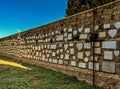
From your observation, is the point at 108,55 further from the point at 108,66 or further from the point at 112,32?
the point at 112,32

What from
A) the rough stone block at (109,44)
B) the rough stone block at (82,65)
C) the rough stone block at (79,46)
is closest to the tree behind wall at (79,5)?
the rough stone block at (79,46)

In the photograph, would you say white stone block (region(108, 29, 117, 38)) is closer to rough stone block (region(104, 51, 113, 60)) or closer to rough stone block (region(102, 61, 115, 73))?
rough stone block (region(104, 51, 113, 60))

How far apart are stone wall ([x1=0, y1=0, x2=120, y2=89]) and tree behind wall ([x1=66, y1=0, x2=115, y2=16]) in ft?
27.5

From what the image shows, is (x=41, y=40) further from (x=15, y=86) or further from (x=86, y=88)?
(x=86, y=88)

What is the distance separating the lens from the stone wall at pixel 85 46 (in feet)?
19.1

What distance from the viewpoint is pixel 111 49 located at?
5844 mm

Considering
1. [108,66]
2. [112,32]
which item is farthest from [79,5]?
[108,66]

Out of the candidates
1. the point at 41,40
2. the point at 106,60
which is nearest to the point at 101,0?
the point at 41,40

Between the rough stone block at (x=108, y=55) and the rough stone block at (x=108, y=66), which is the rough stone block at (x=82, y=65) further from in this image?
the rough stone block at (x=108, y=55)

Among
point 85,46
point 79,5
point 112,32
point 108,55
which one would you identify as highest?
point 79,5

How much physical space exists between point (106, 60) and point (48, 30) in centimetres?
428

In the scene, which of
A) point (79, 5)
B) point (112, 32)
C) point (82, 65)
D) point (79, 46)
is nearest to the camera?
point (112, 32)

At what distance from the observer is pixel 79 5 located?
19.5m

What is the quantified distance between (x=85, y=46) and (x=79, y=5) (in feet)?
43.0
